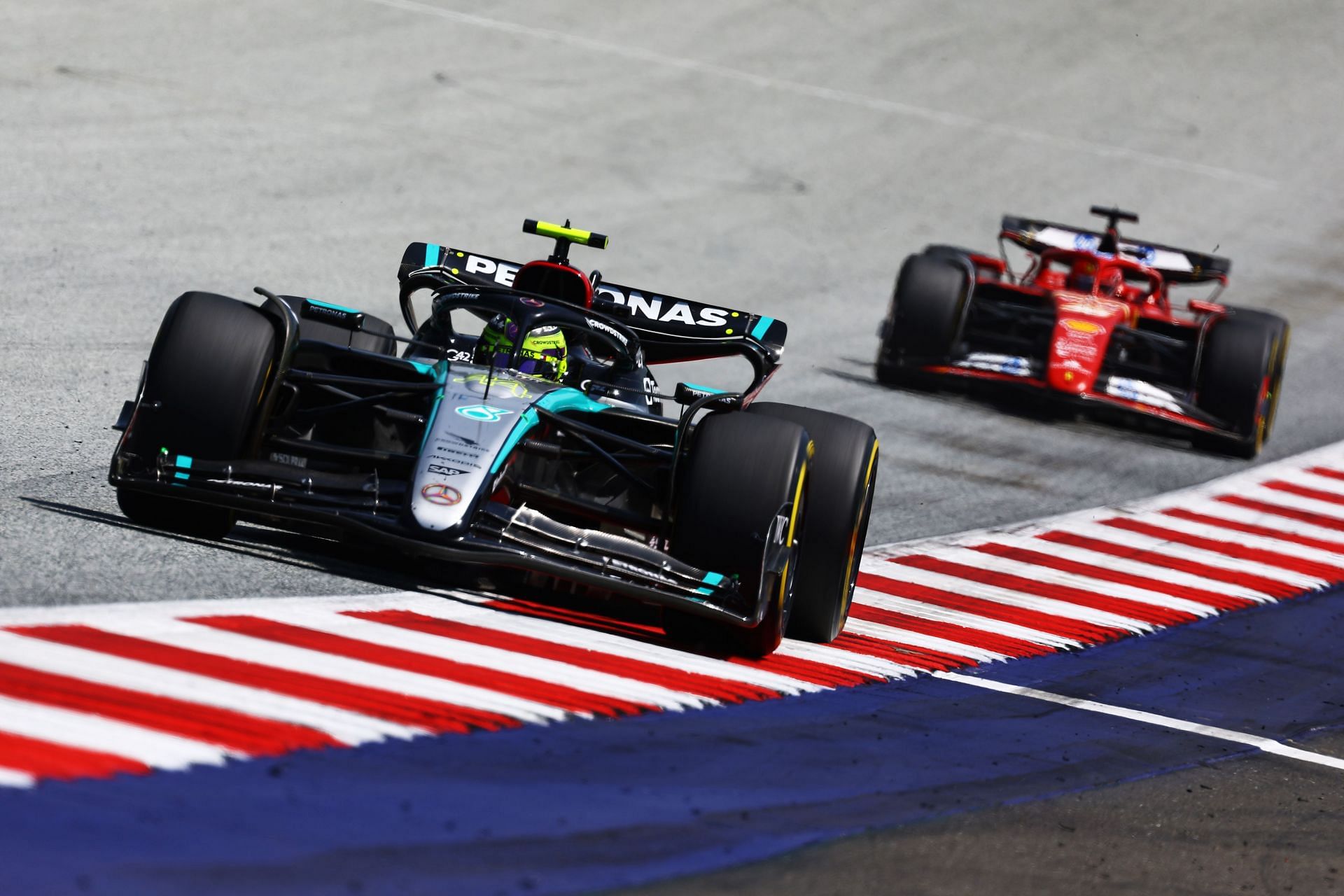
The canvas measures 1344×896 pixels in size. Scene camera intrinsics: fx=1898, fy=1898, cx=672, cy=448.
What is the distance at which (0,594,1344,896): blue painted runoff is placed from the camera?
4145 mm

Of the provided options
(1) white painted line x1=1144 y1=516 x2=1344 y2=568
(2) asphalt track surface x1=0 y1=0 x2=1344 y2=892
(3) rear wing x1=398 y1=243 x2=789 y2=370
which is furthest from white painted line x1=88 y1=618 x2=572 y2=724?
(1) white painted line x1=1144 y1=516 x2=1344 y2=568

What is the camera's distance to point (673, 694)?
6344 millimetres

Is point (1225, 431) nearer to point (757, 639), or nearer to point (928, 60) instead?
point (757, 639)

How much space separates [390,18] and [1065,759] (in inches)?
805

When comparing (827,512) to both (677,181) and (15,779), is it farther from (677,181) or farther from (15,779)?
(677,181)

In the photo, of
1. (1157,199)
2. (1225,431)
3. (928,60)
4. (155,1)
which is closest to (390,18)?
(155,1)

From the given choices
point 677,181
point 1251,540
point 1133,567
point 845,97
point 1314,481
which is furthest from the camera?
point 845,97

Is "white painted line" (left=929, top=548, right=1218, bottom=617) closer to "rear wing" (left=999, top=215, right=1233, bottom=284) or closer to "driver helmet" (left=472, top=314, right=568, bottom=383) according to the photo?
"driver helmet" (left=472, top=314, right=568, bottom=383)

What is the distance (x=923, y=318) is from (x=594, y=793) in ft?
33.4

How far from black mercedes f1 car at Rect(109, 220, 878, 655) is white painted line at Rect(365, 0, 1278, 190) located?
61.0 ft

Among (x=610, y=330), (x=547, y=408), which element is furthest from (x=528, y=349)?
(x=547, y=408)

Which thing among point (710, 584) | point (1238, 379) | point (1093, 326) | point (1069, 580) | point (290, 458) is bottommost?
point (1069, 580)

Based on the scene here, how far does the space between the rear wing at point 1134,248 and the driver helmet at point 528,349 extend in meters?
7.99

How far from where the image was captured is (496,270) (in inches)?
359
